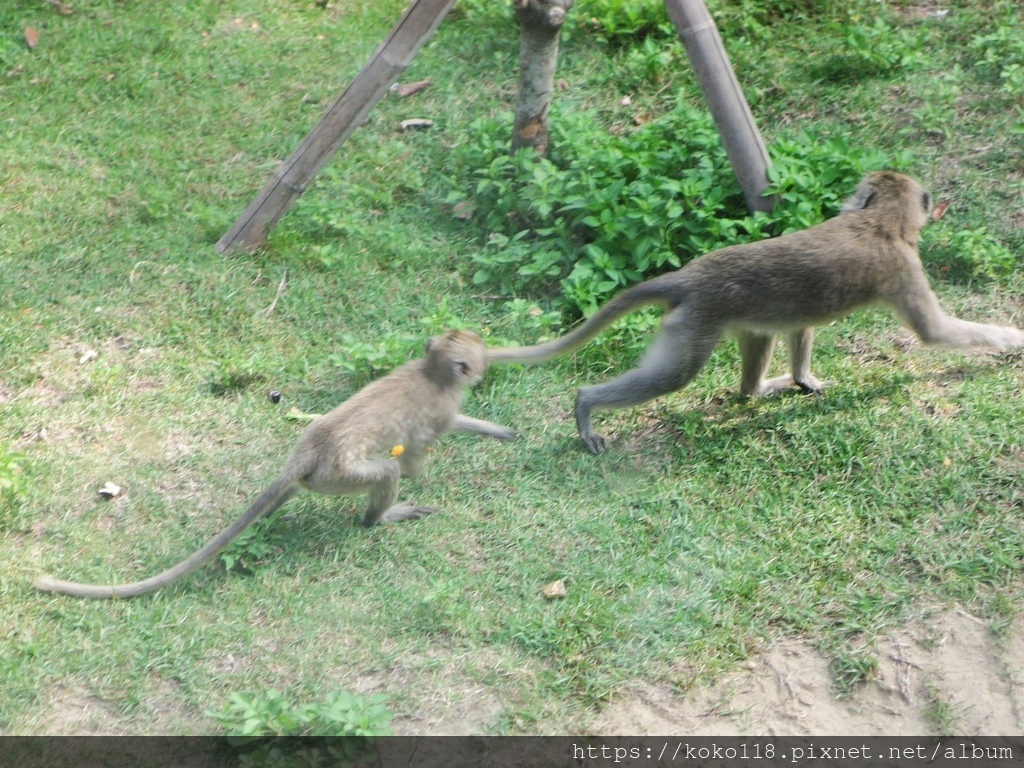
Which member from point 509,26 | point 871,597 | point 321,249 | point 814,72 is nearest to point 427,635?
point 871,597

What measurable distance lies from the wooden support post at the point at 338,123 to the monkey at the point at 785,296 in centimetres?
241

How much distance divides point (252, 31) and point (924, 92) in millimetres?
6345

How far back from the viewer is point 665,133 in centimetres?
793

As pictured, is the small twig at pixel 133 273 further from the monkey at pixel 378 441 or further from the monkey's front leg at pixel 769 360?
the monkey's front leg at pixel 769 360

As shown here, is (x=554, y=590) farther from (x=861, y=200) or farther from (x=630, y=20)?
(x=630, y=20)

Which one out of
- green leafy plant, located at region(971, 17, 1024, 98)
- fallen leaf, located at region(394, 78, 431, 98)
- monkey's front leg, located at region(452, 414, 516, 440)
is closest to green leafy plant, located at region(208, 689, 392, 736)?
monkey's front leg, located at region(452, 414, 516, 440)

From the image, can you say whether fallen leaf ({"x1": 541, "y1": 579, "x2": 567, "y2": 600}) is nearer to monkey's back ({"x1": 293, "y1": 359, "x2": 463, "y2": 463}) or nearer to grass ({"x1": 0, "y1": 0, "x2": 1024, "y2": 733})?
grass ({"x1": 0, "y1": 0, "x2": 1024, "y2": 733})

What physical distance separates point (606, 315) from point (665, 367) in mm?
481

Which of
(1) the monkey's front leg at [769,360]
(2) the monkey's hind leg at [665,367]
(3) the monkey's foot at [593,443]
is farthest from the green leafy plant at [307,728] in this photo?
(1) the monkey's front leg at [769,360]

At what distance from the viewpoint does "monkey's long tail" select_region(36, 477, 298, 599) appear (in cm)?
523

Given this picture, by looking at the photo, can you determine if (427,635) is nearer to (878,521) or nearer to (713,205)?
(878,521)

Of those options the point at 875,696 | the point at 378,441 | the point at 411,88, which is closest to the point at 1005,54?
the point at 411,88

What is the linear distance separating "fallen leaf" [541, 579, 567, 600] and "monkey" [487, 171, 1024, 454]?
104 cm

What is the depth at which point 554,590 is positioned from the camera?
17.2ft
